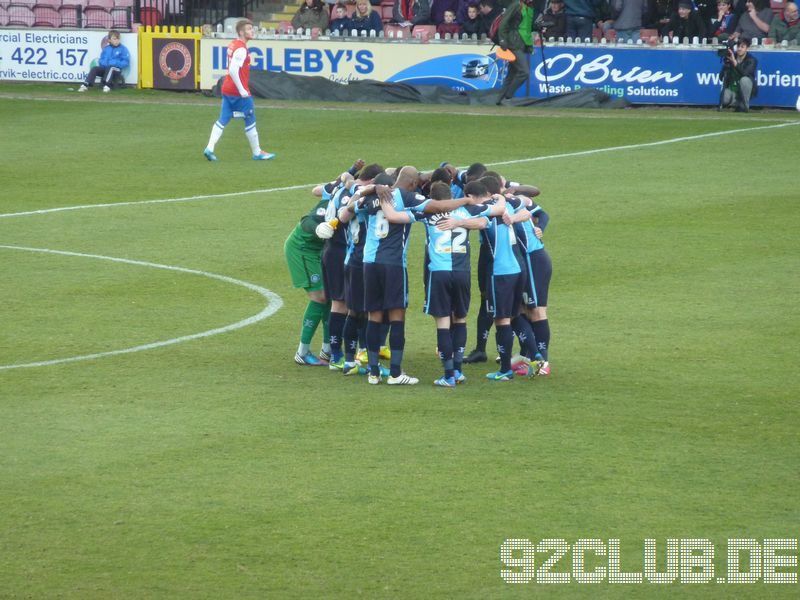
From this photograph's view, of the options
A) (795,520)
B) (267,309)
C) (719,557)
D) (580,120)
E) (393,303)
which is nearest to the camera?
(719,557)

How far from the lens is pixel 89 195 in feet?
65.1

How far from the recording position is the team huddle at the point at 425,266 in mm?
10297

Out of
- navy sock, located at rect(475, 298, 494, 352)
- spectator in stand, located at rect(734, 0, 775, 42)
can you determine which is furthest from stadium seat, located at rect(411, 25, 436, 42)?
navy sock, located at rect(475, 298, 494, 352)

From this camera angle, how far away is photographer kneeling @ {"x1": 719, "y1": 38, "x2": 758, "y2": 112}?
28281mm

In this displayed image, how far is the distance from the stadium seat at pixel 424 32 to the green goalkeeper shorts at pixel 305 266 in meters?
21.2

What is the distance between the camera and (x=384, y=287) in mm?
10305

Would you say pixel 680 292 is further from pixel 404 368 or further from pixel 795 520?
Answer: pixel 795 520

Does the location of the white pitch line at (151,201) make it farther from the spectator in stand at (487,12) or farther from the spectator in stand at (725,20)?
the spectator in stand at (725,20)

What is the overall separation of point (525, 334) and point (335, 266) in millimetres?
1556

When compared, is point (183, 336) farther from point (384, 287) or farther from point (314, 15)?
point (314, 15)

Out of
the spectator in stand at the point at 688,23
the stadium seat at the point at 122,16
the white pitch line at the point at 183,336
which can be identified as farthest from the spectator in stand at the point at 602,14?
the white pitch line at the point at 183,336

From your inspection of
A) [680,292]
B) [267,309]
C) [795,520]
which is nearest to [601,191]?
[680,292]

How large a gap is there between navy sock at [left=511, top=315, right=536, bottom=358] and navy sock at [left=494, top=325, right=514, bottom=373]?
23 centimetres

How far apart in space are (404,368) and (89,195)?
32.7ft
